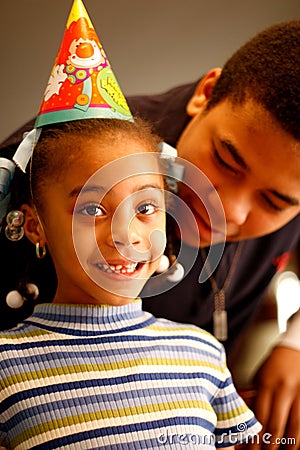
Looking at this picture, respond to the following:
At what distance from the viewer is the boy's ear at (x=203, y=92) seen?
835 mm

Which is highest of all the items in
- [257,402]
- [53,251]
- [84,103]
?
[84,103]

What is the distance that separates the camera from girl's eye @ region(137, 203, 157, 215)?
617mm

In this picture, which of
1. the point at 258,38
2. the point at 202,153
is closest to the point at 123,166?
the point at 202,153

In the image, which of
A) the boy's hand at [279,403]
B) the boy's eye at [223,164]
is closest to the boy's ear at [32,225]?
the boy's eye at [223,164]

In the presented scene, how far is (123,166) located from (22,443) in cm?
27

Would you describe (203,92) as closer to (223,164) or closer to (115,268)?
(223,164)

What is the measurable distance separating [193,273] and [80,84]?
0.33 metres

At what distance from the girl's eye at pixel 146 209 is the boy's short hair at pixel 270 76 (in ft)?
0.67

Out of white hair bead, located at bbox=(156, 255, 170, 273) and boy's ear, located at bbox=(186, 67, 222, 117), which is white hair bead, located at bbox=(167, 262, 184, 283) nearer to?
white hair bead, located at bbox=(156, 255, 170, 273)

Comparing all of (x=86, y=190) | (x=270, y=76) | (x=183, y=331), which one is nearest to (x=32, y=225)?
(x=86, y=190)

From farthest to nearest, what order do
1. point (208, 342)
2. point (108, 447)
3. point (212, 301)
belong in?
point (212, 301)
point (208, 342)
point (108, 447)

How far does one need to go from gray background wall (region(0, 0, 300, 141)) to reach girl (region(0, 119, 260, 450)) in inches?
7.6

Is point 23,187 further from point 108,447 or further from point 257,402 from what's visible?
point 257,402

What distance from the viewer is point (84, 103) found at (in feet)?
2.07
